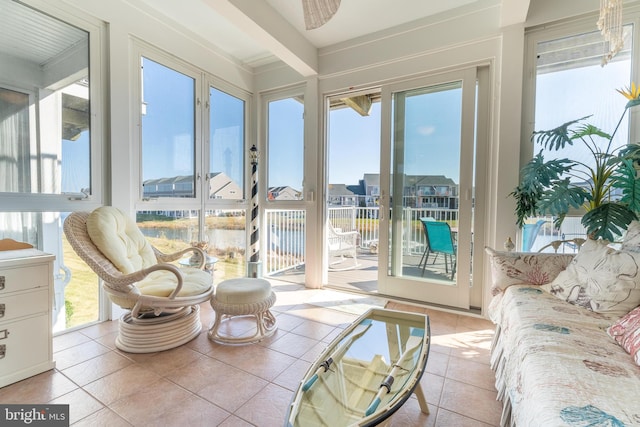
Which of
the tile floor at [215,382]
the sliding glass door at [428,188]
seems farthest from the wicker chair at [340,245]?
the tile floor at [215,382]

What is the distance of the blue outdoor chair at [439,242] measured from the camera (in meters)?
2.74

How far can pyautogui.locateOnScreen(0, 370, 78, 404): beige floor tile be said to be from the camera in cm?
145

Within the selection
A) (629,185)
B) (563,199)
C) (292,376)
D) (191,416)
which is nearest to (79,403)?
(191,416)

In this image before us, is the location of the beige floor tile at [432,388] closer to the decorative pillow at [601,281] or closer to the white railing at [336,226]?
the decorative pillow at [601,281]

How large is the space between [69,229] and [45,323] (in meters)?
0.58

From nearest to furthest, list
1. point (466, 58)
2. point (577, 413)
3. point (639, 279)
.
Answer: point (577, 413) → point (639, 279) → point (466, 58)

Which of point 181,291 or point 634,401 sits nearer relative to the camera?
point 634,401

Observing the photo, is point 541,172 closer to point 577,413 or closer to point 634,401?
point 634,401

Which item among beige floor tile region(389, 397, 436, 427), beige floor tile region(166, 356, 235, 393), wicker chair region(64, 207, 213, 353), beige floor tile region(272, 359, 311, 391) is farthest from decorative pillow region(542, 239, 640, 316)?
wicker chair region(64, 207, 213, 353)

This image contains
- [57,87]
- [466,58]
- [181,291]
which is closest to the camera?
[181,291]

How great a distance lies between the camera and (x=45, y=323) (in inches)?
66.7

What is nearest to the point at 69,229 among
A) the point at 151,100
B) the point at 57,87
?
the point at 57,87

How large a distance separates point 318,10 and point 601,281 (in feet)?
6.33

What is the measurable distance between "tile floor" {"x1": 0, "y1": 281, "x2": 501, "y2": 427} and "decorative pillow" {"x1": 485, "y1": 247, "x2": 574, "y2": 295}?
561 mm
